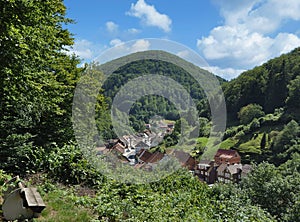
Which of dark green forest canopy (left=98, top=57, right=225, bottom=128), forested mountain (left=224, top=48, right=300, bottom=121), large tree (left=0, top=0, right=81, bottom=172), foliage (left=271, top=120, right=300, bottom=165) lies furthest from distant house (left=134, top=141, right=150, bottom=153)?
forested mountain (left=224, top=48, right=300, bottom=121)

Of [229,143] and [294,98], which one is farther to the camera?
[294,98]

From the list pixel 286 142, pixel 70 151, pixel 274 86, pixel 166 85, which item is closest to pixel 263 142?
pixel 286 142

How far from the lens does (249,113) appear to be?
165 ft

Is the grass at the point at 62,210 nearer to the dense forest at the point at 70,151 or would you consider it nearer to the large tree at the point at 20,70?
the dense forest at the point at 70,151

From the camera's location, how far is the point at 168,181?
504 centimetres

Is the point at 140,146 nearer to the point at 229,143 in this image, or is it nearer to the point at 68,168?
the point at 68,168

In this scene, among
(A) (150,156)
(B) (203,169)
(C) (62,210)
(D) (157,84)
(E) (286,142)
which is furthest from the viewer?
(E) (286,142)

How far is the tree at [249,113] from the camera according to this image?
160ft

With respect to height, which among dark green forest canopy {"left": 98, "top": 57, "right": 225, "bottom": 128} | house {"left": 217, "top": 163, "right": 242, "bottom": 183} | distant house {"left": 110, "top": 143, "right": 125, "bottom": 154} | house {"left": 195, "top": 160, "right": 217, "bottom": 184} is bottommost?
house {"left": 217, "top": 163, "right": 242, "bottom": 183}

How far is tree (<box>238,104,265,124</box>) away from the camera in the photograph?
4866 centimetres

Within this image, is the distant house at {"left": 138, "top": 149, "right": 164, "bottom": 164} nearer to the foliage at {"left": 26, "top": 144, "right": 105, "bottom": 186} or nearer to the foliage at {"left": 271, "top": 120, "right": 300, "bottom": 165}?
the foliage at {"left": 26, "top": 144, "right": 105, "bottom": 186}

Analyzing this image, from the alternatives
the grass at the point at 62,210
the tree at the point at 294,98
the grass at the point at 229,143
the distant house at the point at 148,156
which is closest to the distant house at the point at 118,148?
the distant house at the point at 148,156

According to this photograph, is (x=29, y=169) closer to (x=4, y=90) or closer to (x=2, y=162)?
(x=2, y=162)

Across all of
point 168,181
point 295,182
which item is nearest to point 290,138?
point 295,182
